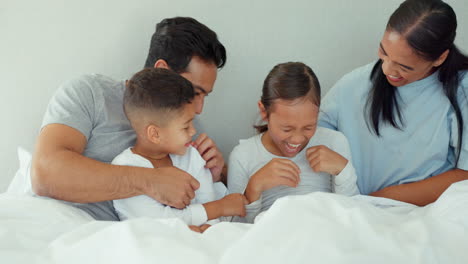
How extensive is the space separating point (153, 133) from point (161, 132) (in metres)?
0.02

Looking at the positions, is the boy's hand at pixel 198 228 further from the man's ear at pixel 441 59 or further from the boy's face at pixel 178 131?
the man's ear at pixel 441 59

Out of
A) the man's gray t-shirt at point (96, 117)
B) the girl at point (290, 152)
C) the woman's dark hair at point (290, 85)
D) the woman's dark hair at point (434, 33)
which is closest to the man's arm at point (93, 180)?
the man's gray t-shirt at point (96, 117)

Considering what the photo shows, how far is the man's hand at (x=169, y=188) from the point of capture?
3.91 ft

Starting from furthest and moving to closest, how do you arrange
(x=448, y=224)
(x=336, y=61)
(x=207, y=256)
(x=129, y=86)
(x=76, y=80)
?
1. (x=336, y=61)
2. (x=76, y=80)
3. (x=129, y=86)
4. (x=448, y=224)
5. (x=207, y=256)

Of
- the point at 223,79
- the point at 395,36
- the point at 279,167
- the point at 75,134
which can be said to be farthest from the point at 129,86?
the point at 395,36

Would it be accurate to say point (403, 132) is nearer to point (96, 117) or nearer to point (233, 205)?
point (233, 205)

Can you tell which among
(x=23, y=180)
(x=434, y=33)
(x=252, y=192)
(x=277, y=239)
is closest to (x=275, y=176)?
(x=252, y=192)

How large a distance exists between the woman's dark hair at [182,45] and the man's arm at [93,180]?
0.36 m

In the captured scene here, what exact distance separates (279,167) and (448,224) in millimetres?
481

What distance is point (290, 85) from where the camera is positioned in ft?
4.32

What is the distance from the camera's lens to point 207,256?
0.83 meters

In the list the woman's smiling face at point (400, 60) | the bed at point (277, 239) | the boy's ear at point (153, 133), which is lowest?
the bed at point (277, 239)

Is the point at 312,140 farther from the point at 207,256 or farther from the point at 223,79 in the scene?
the point at 207,256

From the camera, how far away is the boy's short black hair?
1212 mm
